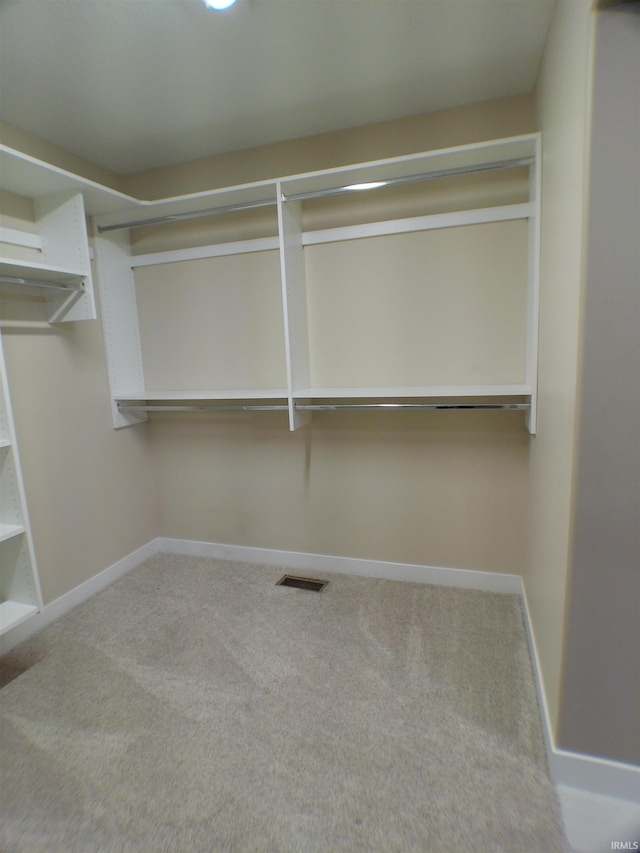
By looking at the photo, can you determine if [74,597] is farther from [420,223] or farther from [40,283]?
[420,223]

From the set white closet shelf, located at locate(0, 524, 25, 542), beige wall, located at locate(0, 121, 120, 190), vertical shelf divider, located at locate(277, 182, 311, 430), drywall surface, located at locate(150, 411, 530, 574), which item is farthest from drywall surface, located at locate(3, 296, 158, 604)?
vertical shelf divider, located at locate(277, 182, 311, 430)

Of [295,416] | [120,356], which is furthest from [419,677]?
[120,356]

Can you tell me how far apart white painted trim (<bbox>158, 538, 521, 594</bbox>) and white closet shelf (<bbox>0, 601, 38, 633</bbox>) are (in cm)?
128

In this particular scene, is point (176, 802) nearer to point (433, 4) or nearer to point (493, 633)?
point (493, 633)

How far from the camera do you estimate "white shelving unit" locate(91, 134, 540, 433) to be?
2189 mm

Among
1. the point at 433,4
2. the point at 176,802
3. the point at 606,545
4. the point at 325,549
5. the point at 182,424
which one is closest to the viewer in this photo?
the point at 606,545

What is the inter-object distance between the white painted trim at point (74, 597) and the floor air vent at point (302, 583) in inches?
42.2

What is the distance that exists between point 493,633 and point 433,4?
263cm

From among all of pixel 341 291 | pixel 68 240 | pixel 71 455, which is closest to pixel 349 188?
pixel 341 291

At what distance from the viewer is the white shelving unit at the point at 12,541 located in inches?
72.4

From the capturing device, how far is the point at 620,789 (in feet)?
4.44

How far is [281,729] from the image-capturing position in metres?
1.66

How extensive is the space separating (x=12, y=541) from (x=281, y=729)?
140 centimetres

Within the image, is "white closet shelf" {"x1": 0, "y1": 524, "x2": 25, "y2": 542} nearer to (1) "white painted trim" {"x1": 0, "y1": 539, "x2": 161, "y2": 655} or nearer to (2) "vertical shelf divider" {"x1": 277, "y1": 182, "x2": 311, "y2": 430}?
(1) "white painted trim" {"x1": 0, "y1": 539, "x2": 161, "y2": 655}
